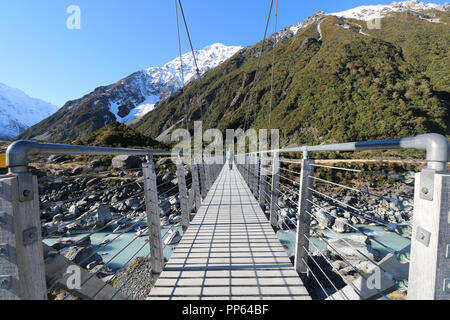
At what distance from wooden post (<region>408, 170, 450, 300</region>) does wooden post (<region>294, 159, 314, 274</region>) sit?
2.98 feet

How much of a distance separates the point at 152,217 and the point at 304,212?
1300 millimetres

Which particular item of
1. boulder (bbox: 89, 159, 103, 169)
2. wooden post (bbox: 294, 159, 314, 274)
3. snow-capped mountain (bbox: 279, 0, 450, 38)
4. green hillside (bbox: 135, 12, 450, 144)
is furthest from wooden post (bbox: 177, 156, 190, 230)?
snow-capped mountain (bbox: 279, 0, 450, 38)

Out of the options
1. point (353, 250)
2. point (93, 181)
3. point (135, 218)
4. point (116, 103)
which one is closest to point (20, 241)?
point (353, 250)

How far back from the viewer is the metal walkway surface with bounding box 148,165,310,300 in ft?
4.86

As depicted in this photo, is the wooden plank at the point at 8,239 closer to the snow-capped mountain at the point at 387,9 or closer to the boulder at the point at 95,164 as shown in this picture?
the boulder at the point at 95,164

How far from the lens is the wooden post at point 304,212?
161 cm

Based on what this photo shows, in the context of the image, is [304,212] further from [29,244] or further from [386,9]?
[386,9]

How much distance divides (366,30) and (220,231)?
250 feet

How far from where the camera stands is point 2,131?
143500 mm

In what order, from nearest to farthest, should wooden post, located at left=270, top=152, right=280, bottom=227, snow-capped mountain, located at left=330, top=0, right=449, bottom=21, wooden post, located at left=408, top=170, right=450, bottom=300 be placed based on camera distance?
wooden post, located at left=408, top=170, right=450, bottom=300, wooden post, located at left=270, top=152, right=280, bottom=227, snow-capped mountain, located at left=330, top=0, right=449, bottom=21

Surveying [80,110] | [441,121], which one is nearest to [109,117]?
[80,110]

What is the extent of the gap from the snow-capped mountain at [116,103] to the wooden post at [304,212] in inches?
3424

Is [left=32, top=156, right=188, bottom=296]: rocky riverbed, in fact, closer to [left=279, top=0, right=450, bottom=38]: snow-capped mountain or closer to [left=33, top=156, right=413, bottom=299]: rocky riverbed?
[left=33, top=156, right=413, bottom=299]: rocky riverbed
